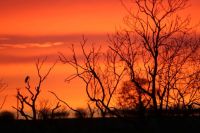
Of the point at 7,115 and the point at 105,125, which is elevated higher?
the point at 7,115

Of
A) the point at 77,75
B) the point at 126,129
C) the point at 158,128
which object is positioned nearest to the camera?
the point at 77,75

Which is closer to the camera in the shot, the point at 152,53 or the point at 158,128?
the point at 152,53

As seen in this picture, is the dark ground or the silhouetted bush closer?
the dark ground

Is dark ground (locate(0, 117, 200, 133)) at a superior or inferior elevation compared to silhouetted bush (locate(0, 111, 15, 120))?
inferior

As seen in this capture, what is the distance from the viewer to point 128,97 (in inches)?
1407

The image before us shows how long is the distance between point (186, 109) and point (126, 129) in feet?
35.9

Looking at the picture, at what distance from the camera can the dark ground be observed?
3650 cm

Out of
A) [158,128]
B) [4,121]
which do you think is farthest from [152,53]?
[4,121]

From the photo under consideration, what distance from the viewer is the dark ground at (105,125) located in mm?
36500

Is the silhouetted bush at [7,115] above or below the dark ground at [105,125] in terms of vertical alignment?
above

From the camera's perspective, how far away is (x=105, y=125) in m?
48.5

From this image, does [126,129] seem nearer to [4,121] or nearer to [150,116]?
[150,116]

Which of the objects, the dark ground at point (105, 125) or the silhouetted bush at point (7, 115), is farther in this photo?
the silhouetted bush at point (7, 115)

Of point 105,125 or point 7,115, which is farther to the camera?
point 7,115
